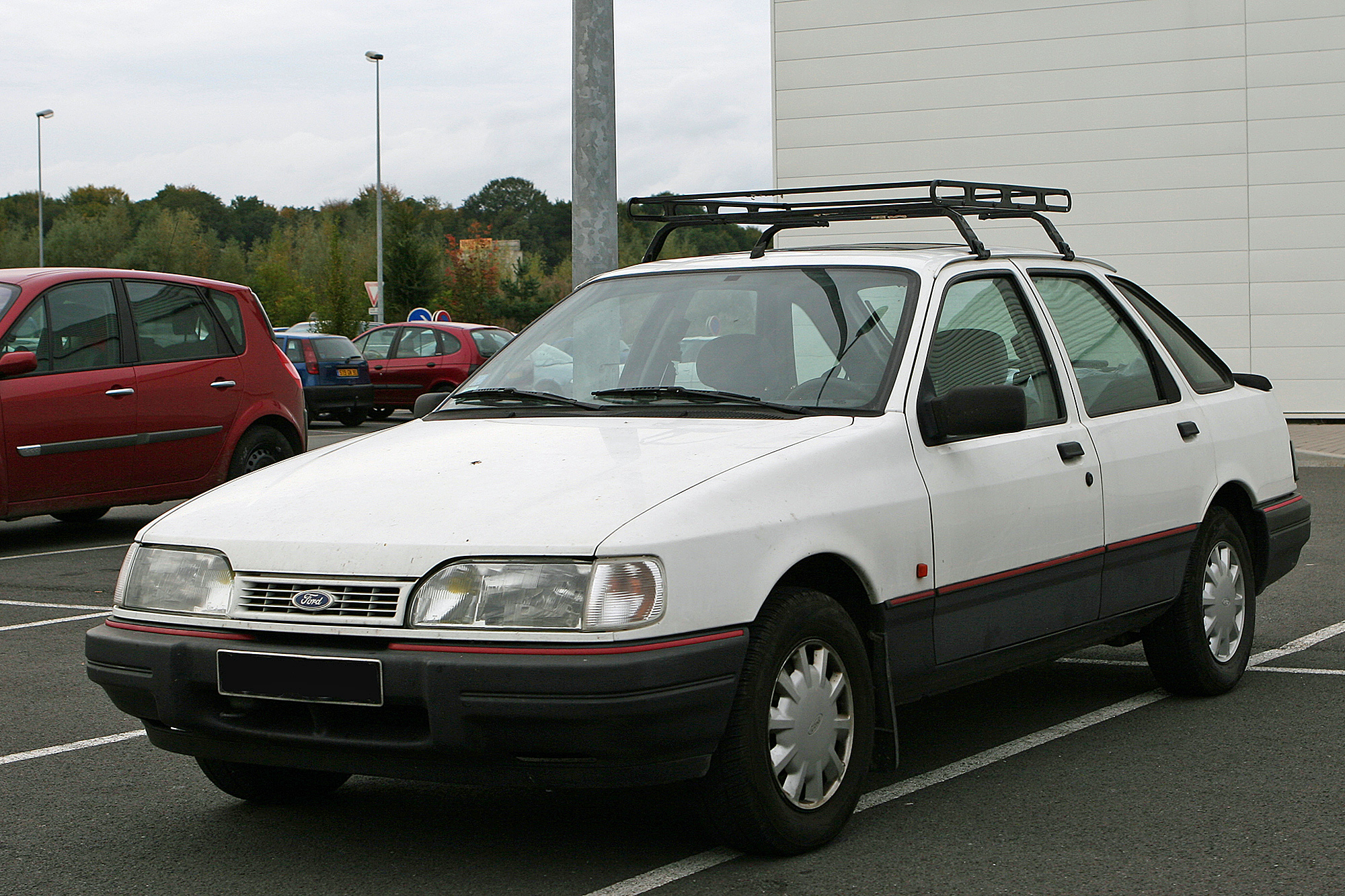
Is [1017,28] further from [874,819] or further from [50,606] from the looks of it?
[874,819]

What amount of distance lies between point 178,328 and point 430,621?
25.2 ft

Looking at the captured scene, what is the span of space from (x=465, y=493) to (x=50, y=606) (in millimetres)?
5189

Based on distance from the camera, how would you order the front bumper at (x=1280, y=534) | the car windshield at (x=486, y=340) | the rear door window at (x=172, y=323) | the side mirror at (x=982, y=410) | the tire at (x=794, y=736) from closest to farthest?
the tire at (x=794, y=736)
the side mirror at (x=982, y=410)
the front bumper at (x=1280, y=534)
the rear door window at (x=172, y=323)
the car windshield at (x=486, y=340)

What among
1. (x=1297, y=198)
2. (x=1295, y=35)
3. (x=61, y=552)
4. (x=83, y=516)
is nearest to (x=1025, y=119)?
(x=1295, y=35)

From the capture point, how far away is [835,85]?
23.9 metres

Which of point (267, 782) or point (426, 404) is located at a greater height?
point (426, 404)

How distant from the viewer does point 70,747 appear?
5.34 m

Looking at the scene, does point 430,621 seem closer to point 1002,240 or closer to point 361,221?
Result: point 1002,240

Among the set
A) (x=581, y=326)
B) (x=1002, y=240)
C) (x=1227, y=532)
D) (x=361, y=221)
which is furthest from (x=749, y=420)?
(x=361, y=221)

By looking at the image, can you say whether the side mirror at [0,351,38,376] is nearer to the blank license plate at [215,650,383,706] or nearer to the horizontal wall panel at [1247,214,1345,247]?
the blank license plate at [215,650,383,706]

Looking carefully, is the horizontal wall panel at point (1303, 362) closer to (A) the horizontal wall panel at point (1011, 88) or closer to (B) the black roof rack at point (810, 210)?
(A) the horizontal wall panel at point (1011, 88)

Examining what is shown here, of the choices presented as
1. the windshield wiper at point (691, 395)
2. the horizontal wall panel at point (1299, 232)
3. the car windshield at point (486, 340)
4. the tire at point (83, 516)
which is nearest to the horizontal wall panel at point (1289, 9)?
the horizontal wall panel at point (1299, 232)

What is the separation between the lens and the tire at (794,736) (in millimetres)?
3773

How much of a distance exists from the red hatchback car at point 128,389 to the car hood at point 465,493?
5815 mm
